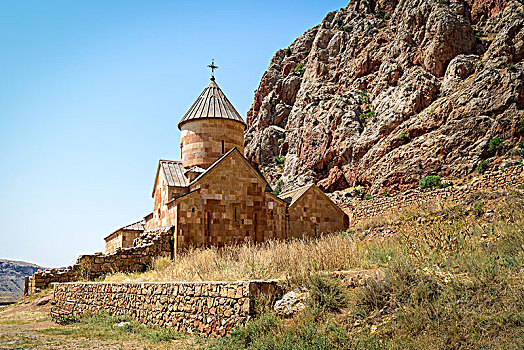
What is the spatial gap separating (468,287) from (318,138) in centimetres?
3737

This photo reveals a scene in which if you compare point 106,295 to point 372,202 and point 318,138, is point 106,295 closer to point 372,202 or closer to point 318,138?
point 372,202

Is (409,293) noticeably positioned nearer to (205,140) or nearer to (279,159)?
(205,140)

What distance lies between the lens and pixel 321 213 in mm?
20031

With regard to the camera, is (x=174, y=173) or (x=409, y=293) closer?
(x=409, y=293)

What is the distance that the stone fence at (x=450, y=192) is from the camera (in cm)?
2056

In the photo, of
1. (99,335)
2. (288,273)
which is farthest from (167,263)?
(288,273)

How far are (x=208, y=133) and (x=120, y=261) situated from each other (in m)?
6.93

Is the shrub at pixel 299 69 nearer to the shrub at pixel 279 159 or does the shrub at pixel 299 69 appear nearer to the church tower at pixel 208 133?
the shrub at pixel 279 159

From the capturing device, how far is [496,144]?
88.4 feet

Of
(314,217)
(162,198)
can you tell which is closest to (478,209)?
(314,217)

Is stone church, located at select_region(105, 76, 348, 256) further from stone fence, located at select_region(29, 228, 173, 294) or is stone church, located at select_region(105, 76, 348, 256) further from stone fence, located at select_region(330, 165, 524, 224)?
stone fence, located at select_region(330, 165, 524, 224)

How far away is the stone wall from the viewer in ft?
22.9

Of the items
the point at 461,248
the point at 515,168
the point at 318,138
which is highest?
the point at 318,138

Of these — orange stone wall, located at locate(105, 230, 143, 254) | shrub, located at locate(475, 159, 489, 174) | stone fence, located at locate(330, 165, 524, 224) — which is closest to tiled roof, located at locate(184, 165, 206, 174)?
orange stone wall, located at locate(105, 230, 143, 254)
